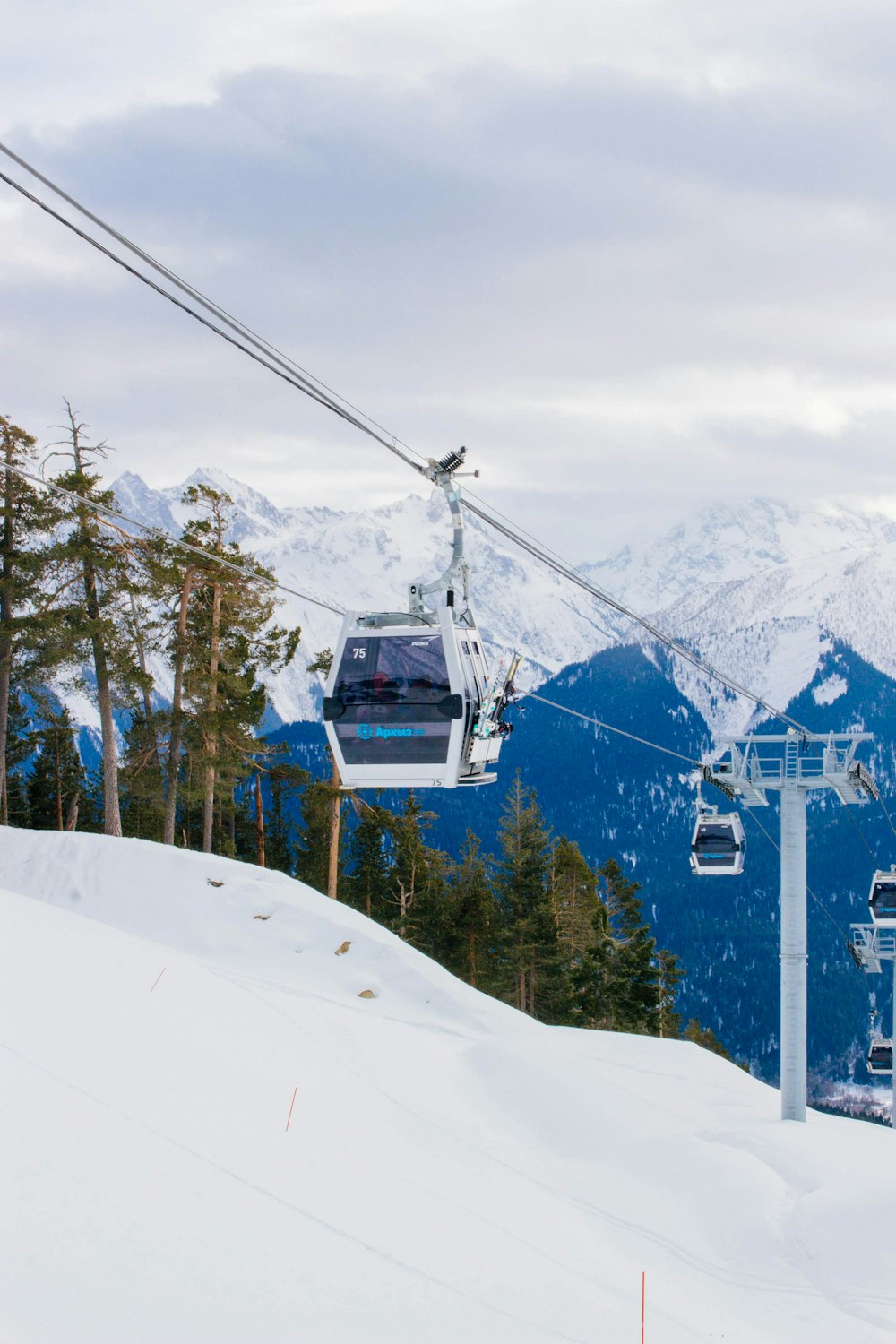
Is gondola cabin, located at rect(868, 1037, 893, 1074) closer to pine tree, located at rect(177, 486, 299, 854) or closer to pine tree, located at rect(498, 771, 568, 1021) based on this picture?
pine tree, located at rect(498, 771, 568, 1021)

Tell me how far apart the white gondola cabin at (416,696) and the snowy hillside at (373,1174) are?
15.2ft

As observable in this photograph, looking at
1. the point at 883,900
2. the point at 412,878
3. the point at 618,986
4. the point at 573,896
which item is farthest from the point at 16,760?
the point at 883,900

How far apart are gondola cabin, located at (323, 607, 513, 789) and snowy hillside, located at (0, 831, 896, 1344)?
→ 4724mm

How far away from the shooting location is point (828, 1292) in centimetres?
1480

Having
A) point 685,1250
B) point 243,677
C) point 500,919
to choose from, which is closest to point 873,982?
point 500,919

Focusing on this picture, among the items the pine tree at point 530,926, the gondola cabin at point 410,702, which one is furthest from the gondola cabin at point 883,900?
the gondola cabin at point 410,702

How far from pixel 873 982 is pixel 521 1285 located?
172738 mm

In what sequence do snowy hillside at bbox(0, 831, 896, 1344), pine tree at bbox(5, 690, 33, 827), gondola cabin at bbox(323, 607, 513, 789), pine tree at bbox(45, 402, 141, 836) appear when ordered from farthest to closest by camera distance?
pine tree at bbox(5, 690, 33, 827), pine tree at bbox(45, 402, 141, 836), gondola cabin at bbox(323, 607, 513, 789), snowy hillside at bbox(0, 831, 896, 1344)

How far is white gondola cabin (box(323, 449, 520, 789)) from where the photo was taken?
14898 mm

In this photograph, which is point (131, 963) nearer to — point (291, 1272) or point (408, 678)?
point (408, 678)

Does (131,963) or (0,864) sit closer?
(131,963)

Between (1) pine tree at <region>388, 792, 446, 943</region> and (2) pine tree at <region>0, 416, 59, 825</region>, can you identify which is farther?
(1) pine tree at <region>388, 792, 446, 943</region>

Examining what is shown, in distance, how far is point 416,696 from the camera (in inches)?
588

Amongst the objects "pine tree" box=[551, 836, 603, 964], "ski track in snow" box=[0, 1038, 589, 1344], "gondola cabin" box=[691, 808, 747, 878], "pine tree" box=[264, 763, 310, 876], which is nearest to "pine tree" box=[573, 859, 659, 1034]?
"pine tree" box=[551, 836, 603, 964]
